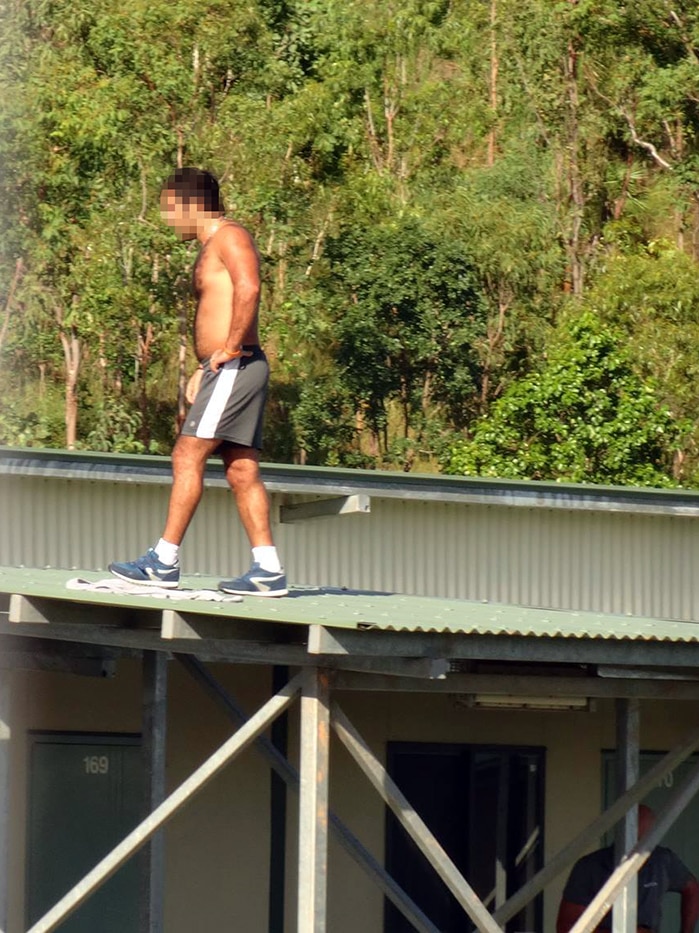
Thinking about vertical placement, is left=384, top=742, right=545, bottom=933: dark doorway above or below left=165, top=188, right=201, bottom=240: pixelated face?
below

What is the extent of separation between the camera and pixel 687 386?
24172mm

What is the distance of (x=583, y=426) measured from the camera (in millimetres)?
22609

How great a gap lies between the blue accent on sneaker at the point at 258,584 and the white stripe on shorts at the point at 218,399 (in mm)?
585

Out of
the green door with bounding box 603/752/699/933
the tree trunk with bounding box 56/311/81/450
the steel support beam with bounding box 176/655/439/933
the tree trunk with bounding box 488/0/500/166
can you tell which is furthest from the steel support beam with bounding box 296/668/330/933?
the tree trunk with bounding box 488/0/500/166

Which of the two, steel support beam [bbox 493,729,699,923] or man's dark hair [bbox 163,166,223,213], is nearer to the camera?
man's dark hair [bbox 163,166,223,213]

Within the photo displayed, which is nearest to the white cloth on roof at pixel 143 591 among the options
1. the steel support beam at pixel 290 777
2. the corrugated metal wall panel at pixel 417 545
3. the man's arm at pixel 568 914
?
the steel support beam at pixel 290 777

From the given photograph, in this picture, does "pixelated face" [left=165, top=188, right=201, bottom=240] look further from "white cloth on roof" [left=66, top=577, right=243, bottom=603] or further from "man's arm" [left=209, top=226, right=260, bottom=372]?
"white cloth on roof" [left=66, top=577, right=243, bottom=603]

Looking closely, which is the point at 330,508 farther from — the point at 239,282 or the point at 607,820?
the point at 607,820

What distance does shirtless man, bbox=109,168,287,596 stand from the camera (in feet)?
22.5

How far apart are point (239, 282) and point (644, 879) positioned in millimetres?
3932

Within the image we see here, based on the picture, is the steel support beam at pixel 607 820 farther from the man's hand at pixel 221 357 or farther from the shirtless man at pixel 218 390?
the man's hand at pixel 221 357

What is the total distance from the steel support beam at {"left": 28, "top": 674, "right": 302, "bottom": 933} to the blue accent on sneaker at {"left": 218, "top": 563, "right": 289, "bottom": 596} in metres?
0.61

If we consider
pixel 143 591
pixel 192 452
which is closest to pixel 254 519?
pixel 192 452

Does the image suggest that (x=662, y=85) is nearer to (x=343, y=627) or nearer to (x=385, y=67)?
(x=385, y=67)
